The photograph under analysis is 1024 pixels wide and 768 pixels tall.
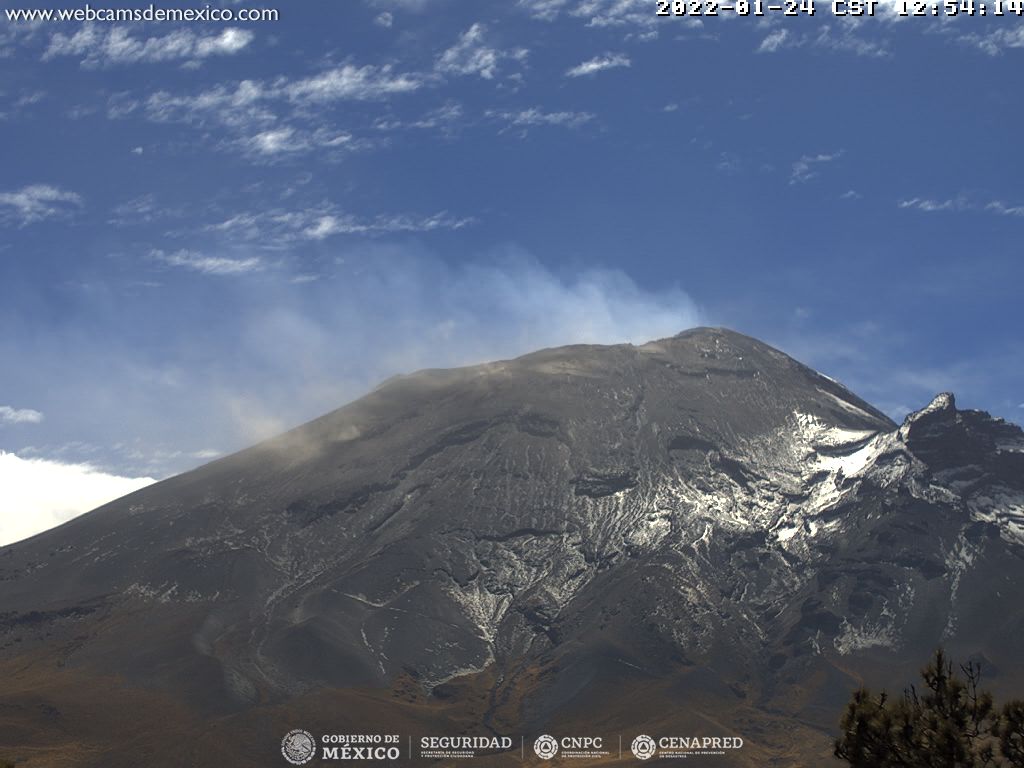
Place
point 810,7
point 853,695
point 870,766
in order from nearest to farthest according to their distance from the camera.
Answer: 1. point 870,766
2. point 853,695
3. point 810,7

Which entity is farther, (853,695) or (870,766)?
(853,695)

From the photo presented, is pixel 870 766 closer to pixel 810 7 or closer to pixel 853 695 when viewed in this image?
pixel 853 695

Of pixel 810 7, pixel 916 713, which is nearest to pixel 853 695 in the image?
pixel 916 713

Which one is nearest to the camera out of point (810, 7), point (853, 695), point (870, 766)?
point (870, 766)

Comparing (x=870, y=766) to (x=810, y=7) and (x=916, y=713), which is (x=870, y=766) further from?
Answer: (x=810, y=7)

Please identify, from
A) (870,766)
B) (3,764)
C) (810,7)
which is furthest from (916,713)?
(810,7)

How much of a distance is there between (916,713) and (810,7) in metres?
74.1

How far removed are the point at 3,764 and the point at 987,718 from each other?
133 feet

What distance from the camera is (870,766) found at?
53.4 metres

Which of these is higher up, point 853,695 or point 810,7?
point 810,7

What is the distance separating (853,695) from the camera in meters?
57.0

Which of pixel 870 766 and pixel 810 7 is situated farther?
pixel 810 7

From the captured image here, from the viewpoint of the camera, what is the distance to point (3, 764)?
5656 cm

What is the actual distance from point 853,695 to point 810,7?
2825 inches
